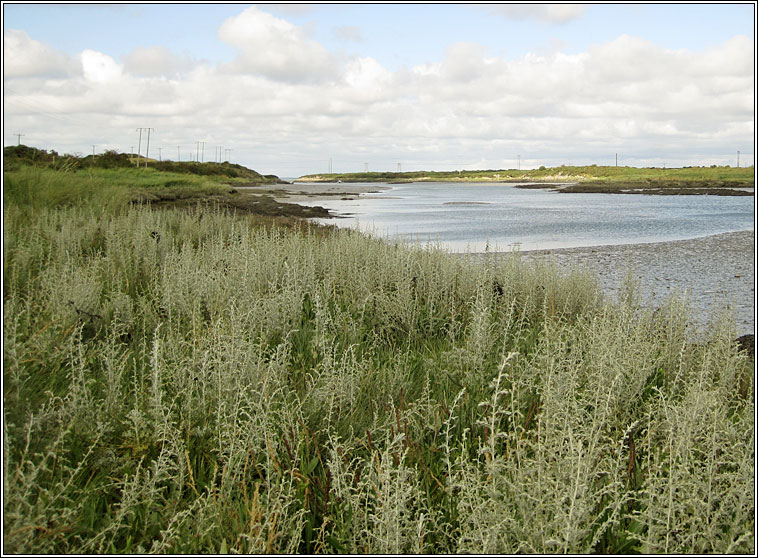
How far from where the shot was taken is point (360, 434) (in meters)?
3.61

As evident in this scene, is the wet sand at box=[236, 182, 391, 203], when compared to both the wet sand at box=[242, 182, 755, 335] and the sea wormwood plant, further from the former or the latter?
the sea wormwood plant

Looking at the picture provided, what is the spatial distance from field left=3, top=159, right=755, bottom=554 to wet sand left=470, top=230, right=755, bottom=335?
1987 mm

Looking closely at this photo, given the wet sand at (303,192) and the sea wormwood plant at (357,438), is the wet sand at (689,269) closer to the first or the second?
the sea wormwood plant at (357,438)

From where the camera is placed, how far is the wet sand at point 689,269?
26.1 feet

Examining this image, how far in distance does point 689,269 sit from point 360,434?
10203 millimetres

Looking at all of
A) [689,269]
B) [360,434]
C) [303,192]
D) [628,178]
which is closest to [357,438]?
[360,434]

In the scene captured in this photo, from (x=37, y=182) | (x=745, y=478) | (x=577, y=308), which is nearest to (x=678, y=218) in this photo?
(x=577, y=308)

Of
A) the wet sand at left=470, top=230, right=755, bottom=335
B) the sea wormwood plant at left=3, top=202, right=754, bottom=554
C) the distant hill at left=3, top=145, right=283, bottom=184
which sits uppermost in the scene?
the distant hill at left=3, top=145, right=283, bottom=184

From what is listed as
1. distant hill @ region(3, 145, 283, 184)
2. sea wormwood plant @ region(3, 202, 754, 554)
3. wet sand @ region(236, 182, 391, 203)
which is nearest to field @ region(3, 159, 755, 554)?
sea wormwood plant @ region(3, 202, 754, 554)

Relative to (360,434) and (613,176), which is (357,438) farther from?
(613,176)

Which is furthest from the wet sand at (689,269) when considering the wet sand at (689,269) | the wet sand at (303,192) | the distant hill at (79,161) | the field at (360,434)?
the wet sand at (303,192)

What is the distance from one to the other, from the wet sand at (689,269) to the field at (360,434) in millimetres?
A: 1987

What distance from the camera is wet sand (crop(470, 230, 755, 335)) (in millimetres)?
7965

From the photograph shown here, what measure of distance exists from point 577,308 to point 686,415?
416 cm
